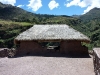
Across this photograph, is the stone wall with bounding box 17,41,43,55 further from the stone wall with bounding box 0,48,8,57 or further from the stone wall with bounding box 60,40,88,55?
the stone wall with bounding box 60,40,88,55

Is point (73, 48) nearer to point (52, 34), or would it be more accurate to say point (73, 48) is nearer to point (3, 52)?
point (52, 34)

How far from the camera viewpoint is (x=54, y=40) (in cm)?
1567

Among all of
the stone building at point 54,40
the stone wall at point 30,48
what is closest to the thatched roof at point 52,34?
the stone building at point 54,40

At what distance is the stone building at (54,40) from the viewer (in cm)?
1528

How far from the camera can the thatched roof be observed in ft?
50.8

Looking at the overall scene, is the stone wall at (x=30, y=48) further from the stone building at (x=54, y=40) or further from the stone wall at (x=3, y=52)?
the stone wall at (x=3, y=52)

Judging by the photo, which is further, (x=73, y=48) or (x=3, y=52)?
(x=3, y=52)

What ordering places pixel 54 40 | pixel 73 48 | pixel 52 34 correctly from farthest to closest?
1. pixel 52 34
2. pixel 54 40
3. pixel 73 48

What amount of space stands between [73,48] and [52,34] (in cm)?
207

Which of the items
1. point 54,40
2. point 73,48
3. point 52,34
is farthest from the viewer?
point 52,34

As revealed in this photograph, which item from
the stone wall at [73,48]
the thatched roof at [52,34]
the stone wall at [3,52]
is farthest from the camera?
the thatched roof at [52,34]

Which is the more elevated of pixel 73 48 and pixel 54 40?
pixel 54 40

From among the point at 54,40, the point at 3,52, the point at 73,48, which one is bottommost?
the point at 3,52

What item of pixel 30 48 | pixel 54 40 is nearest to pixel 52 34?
pixel 54 40
